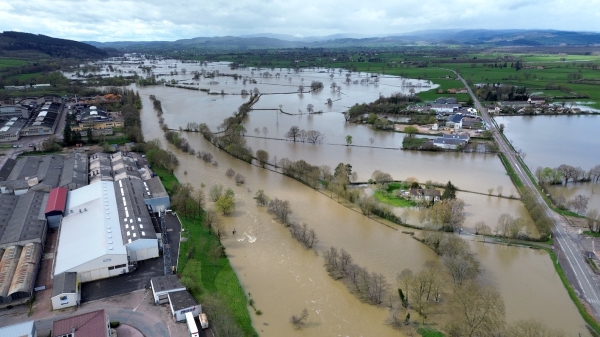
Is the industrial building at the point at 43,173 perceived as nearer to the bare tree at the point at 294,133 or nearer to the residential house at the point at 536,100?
the bare tree at the point at 294,133

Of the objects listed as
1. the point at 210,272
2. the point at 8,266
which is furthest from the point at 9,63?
the point at 210,272

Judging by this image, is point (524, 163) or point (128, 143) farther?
point (128, 143)

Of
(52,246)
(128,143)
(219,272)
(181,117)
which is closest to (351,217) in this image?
(219,272)

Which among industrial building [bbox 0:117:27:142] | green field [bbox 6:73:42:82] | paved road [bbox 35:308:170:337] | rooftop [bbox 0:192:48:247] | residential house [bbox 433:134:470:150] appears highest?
green field [bbox 6:73:42:82]

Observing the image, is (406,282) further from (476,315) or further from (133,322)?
(133,322)

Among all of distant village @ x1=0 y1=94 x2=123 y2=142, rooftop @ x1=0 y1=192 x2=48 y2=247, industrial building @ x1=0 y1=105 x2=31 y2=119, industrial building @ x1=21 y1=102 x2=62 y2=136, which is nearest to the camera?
rooftop @ x1=0 y1=192 x2=48 y2=247

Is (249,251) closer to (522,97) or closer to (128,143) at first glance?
(128,143)

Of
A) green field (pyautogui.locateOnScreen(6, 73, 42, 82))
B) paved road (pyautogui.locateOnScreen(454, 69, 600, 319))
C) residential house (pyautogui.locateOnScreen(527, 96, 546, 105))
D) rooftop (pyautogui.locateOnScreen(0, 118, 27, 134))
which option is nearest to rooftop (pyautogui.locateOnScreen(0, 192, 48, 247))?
rooftop (pyautogui.locateOnScreen(0, 118, 27, 134))

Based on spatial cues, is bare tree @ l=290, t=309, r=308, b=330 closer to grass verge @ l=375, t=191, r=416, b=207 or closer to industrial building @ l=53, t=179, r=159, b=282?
industrial building @ l=53, t=179, r=159, b=282
